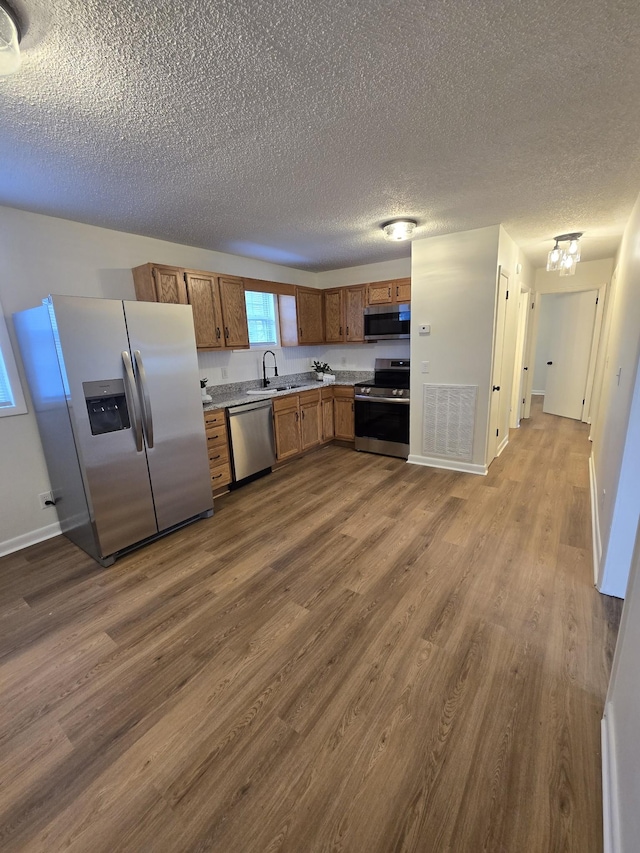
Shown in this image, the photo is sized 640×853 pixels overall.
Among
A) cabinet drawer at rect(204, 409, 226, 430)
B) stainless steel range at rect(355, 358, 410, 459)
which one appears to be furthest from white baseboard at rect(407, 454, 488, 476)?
cabinet drawer at rect(204, 409, 226, 430)

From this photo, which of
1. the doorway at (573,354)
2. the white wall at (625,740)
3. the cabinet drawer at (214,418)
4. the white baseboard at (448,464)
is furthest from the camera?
the doorway at (573,354)

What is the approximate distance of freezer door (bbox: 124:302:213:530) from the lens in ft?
8.63

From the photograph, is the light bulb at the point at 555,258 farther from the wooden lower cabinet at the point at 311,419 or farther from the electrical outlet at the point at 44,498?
the electrical outlet at the point at 44,498

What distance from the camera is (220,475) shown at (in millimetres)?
3590

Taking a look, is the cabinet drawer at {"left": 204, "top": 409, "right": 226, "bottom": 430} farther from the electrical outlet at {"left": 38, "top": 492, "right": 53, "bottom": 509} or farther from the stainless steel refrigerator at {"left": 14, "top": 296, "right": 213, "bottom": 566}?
the electrical outlet at {"left": 38, "top": 492, "right": 53, "bottom": 509}

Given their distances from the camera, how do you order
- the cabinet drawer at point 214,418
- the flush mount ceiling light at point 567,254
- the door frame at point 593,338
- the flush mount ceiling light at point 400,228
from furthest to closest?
the door frame at point 593,338 → the flush mount ceiling light at point 567,254 → the cabinet drawer at point 214,418 → the flush mount ceiling light at point 400,228

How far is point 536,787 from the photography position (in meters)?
1.20

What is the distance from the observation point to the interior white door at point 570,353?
5637 millimetres

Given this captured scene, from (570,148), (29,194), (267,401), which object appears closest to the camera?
(570,148)

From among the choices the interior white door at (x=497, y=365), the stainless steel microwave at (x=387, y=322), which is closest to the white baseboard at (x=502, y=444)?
the interior white door at (x=497, y=365)

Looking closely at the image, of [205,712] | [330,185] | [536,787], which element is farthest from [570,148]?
[205,712]

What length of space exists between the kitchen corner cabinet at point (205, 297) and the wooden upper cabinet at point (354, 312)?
1.56 meters

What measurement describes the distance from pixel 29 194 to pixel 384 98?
239 centimetres

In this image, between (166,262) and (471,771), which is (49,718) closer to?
(471,771)
